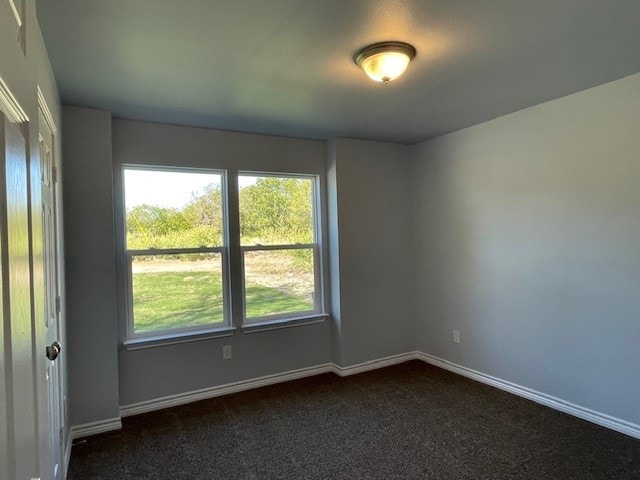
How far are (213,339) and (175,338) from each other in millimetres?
338

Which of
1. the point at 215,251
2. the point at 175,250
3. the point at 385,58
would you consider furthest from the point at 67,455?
the point at 385,58

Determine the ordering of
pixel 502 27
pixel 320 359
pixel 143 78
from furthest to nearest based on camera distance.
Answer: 1. pixel 320 359
2. pixel 143 78
3. pixel 502 27

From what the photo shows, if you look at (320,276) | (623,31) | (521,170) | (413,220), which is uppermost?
(623,31)

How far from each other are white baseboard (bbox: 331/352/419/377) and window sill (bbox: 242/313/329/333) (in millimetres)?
532

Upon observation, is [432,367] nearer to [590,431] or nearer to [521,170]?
[590,431]

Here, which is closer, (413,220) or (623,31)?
(623,31)

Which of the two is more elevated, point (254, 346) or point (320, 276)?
point (320, 276)

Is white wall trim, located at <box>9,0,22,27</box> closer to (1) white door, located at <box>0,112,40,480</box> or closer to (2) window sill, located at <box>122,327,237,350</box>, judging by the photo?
(1) white door, located at <box>0,112,40,480</box>

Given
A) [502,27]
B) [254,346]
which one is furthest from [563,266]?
[254,346]

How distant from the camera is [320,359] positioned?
13.2ft

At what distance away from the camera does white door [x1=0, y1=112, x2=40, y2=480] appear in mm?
625


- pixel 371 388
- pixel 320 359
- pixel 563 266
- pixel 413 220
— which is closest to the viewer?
pixel 563 266

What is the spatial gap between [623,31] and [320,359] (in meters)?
3.49

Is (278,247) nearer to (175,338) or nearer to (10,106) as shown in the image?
(175,338)
